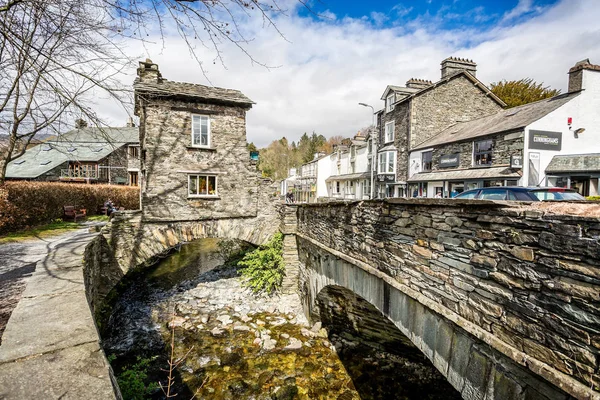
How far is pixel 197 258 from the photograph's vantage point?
19.1 m

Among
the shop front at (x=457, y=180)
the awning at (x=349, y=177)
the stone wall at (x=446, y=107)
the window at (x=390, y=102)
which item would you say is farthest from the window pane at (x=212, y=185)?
the window at (x=390, y=102)

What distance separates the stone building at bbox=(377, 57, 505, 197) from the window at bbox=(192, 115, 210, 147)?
16.8m

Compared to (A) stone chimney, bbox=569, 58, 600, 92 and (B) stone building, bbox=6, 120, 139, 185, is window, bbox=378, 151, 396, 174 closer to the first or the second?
(A) stone chimney, bbox=569, 58, 600, 92

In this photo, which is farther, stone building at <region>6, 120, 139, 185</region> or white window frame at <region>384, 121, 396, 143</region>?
stone building at <region>6, 120, 139, 185</region>

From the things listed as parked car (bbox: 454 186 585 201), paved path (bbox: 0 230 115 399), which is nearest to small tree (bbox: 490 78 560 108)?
parked car (bbox: 454 186 585 201)

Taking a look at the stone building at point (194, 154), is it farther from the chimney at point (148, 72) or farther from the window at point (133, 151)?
the window at point (133, 151)

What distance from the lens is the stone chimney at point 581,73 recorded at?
49.5 ft

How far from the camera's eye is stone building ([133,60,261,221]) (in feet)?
38.2

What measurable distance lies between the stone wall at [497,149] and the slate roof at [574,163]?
74.6 inches

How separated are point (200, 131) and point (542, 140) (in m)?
17.3

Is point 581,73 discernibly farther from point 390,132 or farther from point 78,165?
point 78,165

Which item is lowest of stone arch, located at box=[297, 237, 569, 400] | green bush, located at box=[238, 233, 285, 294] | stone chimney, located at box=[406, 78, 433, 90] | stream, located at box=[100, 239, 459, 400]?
stream, located at box=[100, 239, 459, 400]

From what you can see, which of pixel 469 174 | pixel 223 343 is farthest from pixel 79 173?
pixel 469 174

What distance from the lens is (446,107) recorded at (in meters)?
23.4
